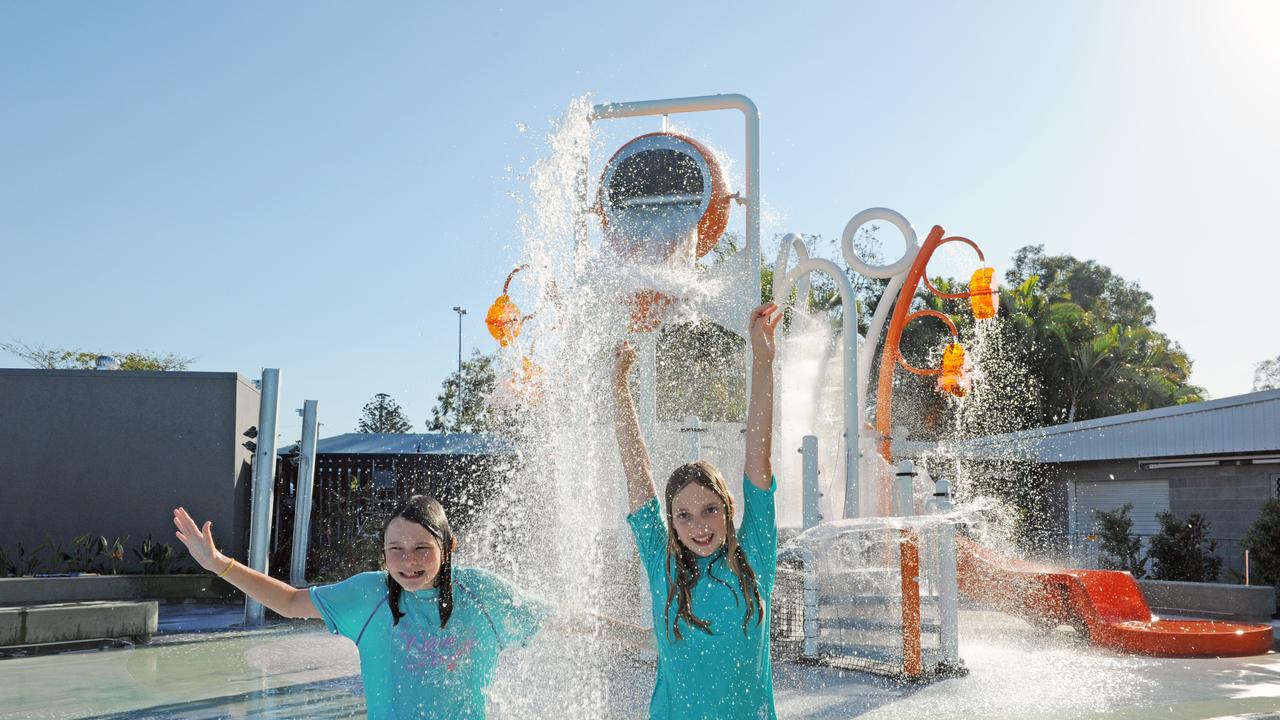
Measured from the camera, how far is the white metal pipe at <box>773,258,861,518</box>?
8.45m

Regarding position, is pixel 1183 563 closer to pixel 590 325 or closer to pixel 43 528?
pixel 590 325

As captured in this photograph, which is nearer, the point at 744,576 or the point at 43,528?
the point at 744,576

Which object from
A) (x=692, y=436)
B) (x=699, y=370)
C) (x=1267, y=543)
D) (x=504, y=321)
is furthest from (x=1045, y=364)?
(x=504, y=321)

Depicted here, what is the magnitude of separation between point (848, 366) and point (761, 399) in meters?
6.73

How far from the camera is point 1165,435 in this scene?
54.7 ft

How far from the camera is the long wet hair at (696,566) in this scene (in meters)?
2.70

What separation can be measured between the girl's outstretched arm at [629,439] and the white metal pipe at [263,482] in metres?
8.05

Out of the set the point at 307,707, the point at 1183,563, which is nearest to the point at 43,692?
the point at 307,707

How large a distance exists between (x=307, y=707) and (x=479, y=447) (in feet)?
41.3

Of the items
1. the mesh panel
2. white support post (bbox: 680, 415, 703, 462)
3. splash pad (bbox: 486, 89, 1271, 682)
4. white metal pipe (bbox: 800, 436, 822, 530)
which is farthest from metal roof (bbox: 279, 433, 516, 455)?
white metal pipe (bbox: 800, 436, 822, 530)

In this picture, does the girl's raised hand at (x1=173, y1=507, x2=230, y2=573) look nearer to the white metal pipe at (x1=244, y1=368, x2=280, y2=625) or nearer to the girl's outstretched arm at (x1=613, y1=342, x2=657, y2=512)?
the girl's outstretched arm at (x1=613, y1=342, x2=657, y2=512)

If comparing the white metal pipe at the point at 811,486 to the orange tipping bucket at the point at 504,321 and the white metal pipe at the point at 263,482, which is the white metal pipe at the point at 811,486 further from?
the white metal pipe at the point at 263,482

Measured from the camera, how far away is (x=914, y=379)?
32.8 metres

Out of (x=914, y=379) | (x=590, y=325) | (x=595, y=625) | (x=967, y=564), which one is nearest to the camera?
(x=595, y=625)
